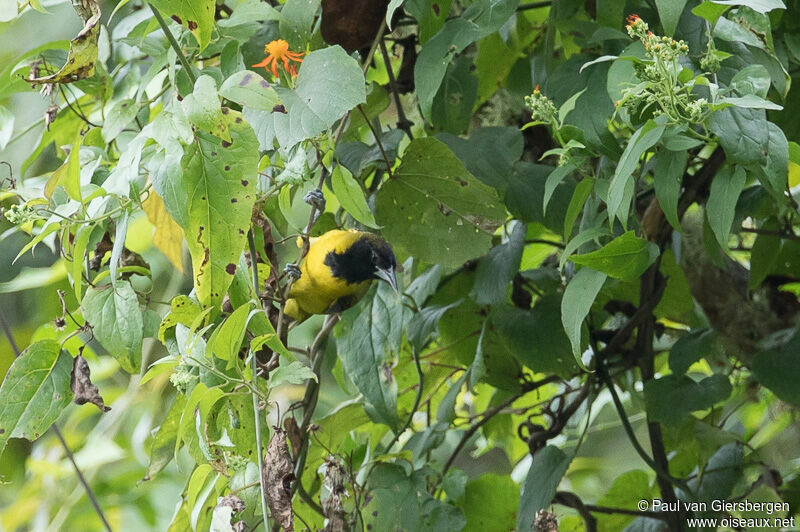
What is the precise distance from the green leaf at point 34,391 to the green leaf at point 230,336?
24 cm

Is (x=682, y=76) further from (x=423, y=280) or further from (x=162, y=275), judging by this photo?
(x=162, y=275)

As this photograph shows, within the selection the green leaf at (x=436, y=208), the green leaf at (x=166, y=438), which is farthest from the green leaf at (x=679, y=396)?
the green leaf at (x=166, y=438)

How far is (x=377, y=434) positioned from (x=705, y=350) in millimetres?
546

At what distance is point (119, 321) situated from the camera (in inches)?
36.5

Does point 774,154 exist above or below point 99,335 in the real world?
above

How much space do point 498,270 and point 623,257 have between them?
1.27 ft

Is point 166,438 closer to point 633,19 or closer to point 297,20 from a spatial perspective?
point 297,20

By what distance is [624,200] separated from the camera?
79 centimetres

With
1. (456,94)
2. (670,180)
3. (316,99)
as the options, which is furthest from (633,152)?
(456,94)

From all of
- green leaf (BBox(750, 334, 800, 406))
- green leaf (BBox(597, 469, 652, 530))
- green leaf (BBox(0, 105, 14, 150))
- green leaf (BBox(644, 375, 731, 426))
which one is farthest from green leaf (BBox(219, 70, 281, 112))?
green leaf (BBox(597, 469, 652, 530))

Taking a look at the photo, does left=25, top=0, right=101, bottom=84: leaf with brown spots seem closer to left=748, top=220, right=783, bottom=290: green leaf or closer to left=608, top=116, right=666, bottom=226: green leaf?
left=608, top=116, right=666, bottom=226: green leaf

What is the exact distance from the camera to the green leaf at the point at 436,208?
113 centimetres

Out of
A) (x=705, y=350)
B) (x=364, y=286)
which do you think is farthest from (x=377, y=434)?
(x=705, y=350)

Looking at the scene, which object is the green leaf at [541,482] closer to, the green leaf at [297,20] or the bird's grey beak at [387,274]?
the bird's grey beak at [387,274]
